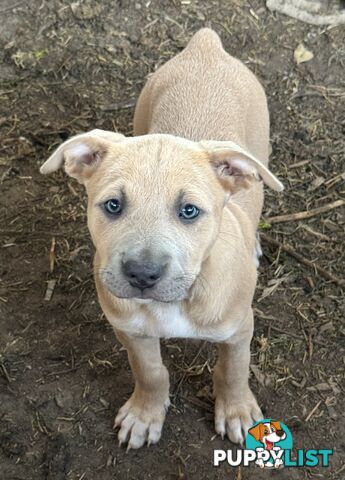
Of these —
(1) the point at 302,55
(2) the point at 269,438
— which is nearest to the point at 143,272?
(2) the point at 269,438

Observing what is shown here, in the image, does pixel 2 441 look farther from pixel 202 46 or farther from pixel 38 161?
pixel 202 46

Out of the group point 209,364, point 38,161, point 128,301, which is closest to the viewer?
point 128,301

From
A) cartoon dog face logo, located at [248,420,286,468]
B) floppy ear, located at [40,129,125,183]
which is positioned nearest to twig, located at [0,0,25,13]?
floppy ear, located at [40,129,125,183]

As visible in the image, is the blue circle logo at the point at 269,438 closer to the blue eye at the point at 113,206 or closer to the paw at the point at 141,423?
the paw at the point at 141,423

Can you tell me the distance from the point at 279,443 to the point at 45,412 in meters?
1.69

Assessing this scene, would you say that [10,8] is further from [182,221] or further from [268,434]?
[268,434]

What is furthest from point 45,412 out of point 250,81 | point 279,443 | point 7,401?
point 250,81

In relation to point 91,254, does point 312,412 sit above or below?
below

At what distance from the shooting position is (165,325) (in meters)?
4.05

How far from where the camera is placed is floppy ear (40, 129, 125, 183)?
12.5 feet

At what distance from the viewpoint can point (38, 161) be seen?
6.77 m

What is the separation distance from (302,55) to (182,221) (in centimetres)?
450

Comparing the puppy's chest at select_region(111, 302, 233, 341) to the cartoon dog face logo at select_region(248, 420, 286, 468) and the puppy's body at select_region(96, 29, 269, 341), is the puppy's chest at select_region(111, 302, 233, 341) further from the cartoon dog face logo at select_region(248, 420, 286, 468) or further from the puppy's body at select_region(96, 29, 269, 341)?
the cartoon dog face logo at select_region(248, 420, 286, 468)

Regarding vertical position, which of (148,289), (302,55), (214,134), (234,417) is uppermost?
(148,289)
